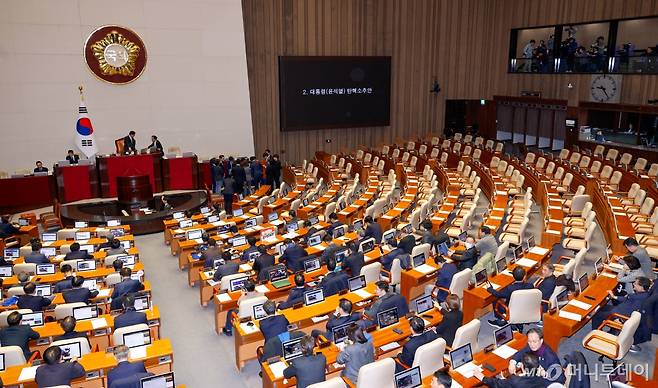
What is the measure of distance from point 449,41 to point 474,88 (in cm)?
282

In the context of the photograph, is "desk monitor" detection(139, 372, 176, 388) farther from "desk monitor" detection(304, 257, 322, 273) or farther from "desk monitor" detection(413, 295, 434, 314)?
"desk monitor" detection(304, 257, 322, 273)

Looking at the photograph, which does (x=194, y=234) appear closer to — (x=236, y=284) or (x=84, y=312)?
(x=236, y=284)

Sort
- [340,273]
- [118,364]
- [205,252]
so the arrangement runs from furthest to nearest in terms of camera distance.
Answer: [205,252] → [340,273] → [118,364]

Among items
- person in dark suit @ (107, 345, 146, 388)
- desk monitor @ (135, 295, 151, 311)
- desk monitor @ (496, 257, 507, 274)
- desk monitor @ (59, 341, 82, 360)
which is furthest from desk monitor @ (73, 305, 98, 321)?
desk monitor @ (496, 257, 507, 274)

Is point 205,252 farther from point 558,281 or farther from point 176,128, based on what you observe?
point 176,128

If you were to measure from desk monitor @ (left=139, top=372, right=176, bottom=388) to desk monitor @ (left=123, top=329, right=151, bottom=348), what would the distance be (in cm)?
130

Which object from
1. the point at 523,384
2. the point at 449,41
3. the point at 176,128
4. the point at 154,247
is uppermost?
the point at 449,41

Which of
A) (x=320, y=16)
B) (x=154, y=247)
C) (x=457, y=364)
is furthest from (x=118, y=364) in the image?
(x=320, y=16)

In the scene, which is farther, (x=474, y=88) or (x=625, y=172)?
(x=474, y=88)

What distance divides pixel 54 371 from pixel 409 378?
14.4 ft

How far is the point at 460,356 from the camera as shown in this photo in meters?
6.92

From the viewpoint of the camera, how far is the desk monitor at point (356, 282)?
9547 mm

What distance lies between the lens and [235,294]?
381 inches

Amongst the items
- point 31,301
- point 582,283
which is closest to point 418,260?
point 582,283
